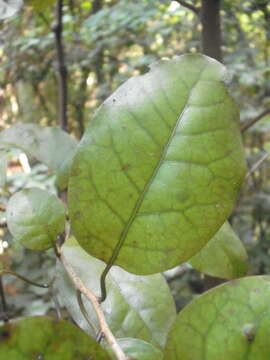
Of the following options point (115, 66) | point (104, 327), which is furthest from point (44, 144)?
point (115, 66)

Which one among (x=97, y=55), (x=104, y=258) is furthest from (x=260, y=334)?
(x=97, y=55)

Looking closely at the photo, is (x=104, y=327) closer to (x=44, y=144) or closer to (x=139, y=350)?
(x=139, y=350)

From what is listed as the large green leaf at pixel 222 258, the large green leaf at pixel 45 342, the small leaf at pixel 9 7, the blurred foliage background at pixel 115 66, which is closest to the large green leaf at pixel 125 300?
the large green leaf at pixel 222 258

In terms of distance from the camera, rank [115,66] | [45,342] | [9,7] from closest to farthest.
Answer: [45,342]
[9,7]
[115,66]

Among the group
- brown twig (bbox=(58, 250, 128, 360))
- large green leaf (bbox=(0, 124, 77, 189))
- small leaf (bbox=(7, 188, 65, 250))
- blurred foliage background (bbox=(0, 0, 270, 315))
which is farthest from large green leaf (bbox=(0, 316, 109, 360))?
blurred foliage background (bbox=(0, 0, 270, 315))

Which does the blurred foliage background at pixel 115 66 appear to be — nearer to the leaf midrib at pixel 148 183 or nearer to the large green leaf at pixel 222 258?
the large green leaf at pixel 222 258

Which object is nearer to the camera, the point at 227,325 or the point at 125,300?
the point at 227,325

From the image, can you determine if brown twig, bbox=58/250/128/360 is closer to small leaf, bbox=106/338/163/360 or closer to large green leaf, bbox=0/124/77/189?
small leaf, bbox=106/338/163/360

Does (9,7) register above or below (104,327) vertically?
above
